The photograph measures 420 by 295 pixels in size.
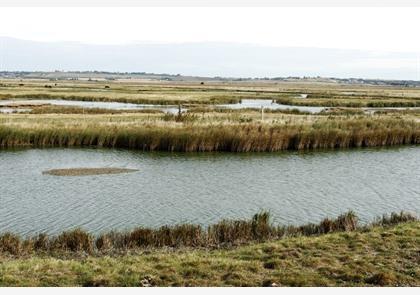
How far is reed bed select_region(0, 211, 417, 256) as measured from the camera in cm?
1183

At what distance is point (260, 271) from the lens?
360 inches

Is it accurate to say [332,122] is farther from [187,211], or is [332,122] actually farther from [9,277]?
[9,277]

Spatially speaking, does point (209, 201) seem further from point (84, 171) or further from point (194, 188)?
point (84, 171)

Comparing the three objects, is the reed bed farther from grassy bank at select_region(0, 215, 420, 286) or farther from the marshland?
grassy bank at select_region(0, 215, 420, 286)

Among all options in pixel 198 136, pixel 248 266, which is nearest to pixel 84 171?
pixel 198 136

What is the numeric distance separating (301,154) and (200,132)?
6.88 metres

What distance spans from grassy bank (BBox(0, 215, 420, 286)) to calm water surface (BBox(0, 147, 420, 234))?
15.0 feet

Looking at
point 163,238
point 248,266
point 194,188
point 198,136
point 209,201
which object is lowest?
point 194,188

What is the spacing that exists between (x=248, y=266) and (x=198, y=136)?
24.2 meters

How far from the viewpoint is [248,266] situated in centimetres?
938

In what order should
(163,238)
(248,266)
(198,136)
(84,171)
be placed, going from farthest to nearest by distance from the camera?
1. (198,136)
2. (84,171)
3. (163,238)
4. (248,266)

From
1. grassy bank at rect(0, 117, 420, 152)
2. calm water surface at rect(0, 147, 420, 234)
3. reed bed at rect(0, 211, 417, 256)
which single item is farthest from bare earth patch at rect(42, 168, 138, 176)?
reed bed at rect(0, 211, 417, 256)

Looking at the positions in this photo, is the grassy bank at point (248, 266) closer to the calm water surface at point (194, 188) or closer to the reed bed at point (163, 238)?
the reed bed at point (163, 238)

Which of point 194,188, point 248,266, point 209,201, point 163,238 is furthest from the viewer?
point 194,188
